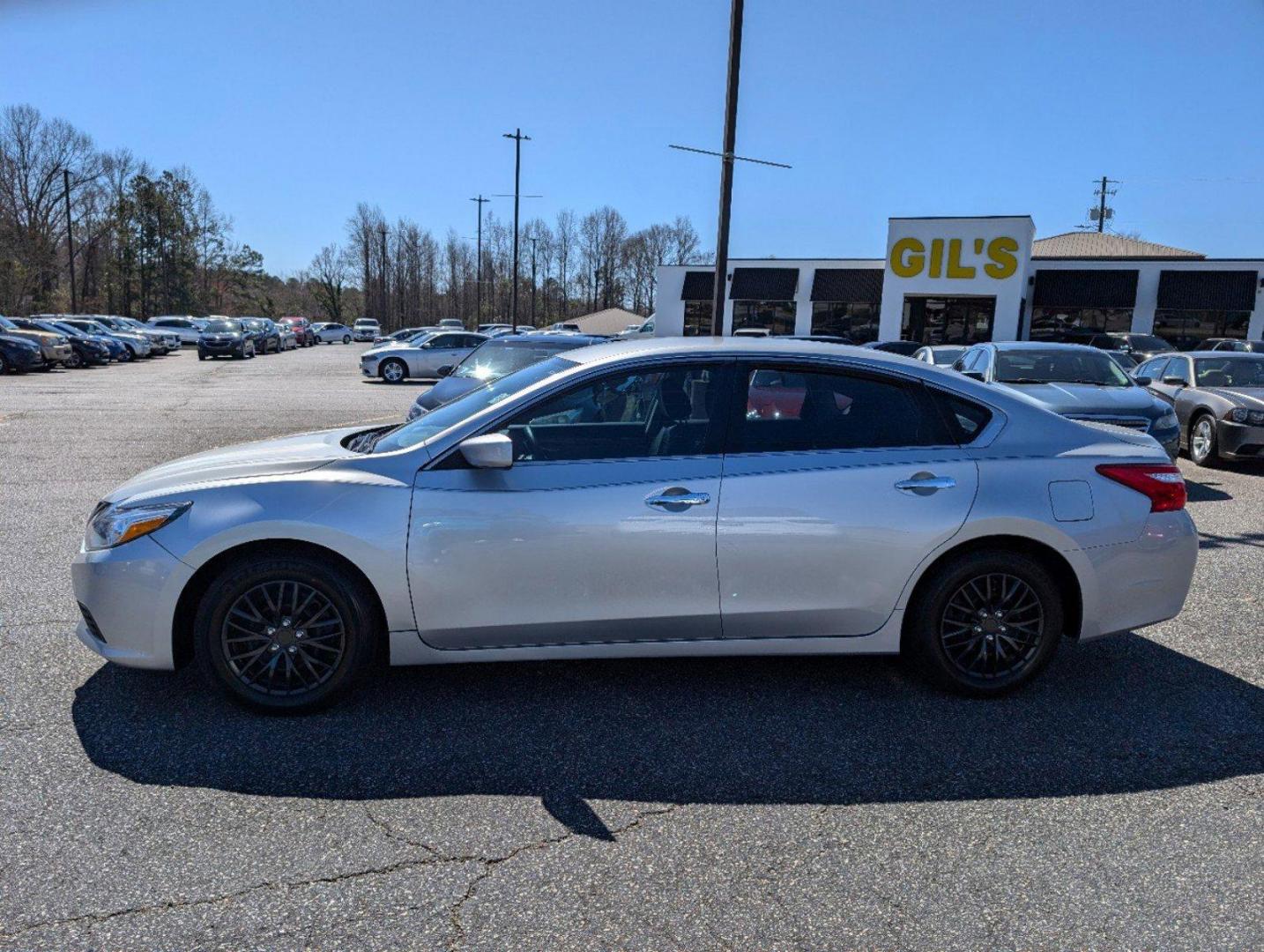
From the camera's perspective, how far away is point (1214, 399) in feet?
39.5

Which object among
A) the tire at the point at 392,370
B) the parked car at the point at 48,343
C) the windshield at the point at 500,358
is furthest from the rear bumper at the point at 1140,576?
the parked car at the point at 48,343

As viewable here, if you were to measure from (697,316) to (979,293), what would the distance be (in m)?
13.2

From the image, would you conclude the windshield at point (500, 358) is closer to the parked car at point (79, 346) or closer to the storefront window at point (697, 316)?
the parked car at point (79, 346)

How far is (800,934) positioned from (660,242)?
104 metres

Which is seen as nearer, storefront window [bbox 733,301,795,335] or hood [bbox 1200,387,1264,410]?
hood [bbox 1200,387,1264,410]

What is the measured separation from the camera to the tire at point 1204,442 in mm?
11945

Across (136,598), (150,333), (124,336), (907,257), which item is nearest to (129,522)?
(136,598)

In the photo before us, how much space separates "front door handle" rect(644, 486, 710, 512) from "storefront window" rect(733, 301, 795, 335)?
35899 mm

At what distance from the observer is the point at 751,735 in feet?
12.5

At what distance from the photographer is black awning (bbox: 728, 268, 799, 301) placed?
39156 mm

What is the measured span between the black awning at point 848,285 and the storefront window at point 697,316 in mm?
4898

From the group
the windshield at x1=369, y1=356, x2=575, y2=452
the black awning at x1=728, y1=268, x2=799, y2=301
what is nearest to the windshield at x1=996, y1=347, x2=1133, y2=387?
the windshield at x1=369, y1=356, x2=575, y2=452

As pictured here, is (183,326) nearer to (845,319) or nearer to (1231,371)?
(845,319)

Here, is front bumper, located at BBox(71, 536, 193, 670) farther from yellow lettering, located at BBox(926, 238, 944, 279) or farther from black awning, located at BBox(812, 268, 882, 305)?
black awning, located at BBox(812, 268, 882, 305)
